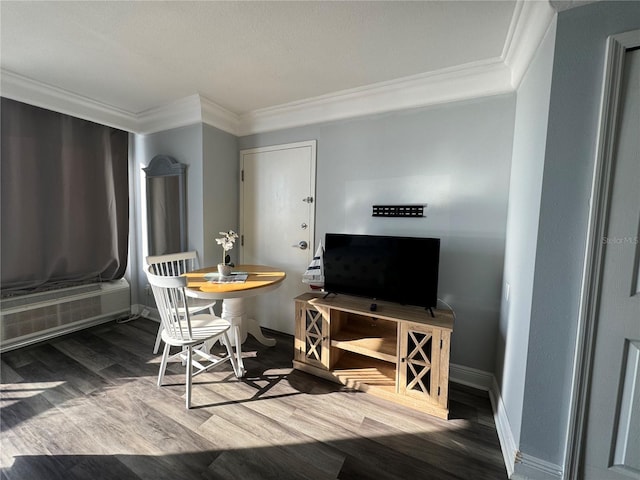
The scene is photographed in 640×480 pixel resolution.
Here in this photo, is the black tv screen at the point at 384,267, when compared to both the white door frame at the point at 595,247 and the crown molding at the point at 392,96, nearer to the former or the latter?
the white door frame at the point at 595,247

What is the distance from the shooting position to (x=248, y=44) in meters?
→ 1.71

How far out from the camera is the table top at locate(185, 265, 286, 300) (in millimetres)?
1845

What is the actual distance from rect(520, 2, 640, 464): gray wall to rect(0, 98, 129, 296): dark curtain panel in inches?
157

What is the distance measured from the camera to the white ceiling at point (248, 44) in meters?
1.42

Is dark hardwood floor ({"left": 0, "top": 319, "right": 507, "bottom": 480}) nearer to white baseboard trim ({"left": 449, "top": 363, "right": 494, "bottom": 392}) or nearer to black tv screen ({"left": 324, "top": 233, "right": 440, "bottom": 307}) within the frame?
white baseboard trim ({"left": 449, "top": 363, "right": 494, "bottom": 392})

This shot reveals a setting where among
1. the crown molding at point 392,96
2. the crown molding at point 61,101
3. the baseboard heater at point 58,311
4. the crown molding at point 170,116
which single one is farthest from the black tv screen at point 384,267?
the crown molding at point 61,101

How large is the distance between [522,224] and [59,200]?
4.06 m

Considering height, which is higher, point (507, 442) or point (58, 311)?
point (58, 311)

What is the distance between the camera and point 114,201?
120 inches

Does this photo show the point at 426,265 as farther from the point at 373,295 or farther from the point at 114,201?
the point at 114,201

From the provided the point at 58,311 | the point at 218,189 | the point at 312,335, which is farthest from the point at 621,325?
the point at 58,311

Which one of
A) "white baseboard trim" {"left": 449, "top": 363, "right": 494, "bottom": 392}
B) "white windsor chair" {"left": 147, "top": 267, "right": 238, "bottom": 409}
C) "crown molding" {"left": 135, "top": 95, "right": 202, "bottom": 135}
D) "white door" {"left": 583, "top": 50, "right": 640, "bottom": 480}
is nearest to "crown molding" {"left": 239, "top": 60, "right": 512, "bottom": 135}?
"crown molding" {"left": 135, "top": 95, "right": 202, "bottom": 135}

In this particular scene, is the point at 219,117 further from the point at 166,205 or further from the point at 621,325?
the point at 621,325

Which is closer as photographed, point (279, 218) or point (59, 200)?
point (59, 200)
